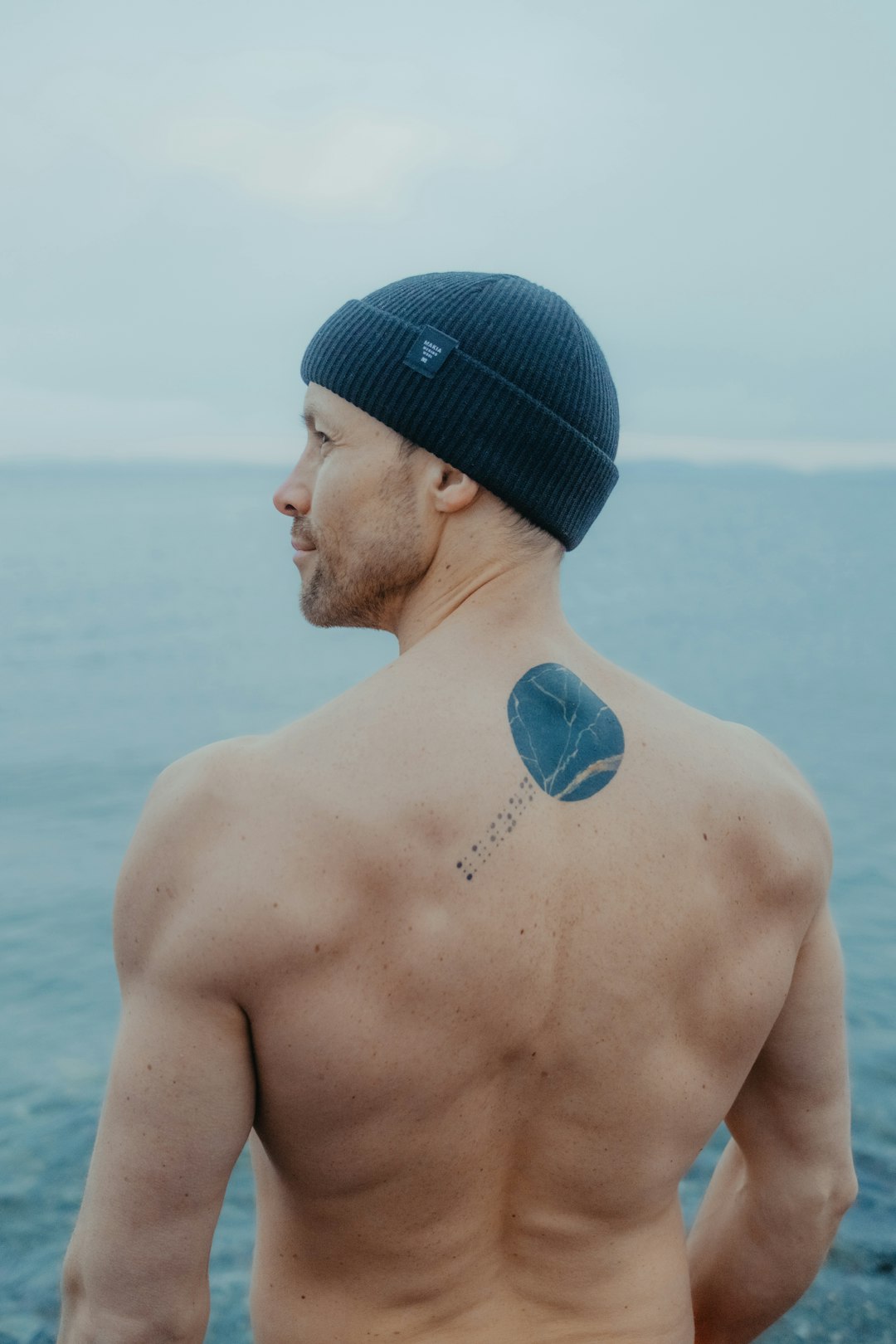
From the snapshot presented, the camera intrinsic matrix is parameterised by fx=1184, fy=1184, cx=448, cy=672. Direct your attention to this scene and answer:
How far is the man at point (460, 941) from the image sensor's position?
1.34m

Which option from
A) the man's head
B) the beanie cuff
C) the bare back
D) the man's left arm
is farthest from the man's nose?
the man's left arm

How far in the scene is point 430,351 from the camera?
1802mm

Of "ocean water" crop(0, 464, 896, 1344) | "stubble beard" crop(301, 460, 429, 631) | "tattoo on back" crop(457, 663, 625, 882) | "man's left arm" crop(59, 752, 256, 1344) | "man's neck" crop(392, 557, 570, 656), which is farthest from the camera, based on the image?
"ocean water" crop(0, 464, 896, 1344)

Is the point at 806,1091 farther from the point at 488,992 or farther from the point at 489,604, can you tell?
Result: the point at 489,604

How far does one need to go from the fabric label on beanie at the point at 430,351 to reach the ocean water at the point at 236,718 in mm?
3158

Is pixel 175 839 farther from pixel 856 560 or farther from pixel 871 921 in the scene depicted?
pixel 856 560

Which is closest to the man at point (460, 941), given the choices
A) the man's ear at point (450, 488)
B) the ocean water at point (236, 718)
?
the man's ear at point (450, 488)

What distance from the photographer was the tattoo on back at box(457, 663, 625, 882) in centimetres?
147

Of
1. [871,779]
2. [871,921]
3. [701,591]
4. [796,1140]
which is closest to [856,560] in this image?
[701,591]

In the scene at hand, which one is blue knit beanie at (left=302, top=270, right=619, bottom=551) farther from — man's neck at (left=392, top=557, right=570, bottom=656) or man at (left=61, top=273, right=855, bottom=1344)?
man's neck at (left=392, top=557, right=570, bottom=656)

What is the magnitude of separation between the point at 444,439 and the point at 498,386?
13cm

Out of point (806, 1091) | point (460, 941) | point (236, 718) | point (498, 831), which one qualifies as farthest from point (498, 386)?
point (236, 718)

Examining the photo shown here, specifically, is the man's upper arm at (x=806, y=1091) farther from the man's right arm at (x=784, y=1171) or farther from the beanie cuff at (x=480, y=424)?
the beanie cuff at (x=480, y=424)

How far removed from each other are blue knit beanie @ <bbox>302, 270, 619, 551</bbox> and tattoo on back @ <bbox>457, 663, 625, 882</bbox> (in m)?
0.30
